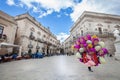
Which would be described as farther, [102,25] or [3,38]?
[102,25]

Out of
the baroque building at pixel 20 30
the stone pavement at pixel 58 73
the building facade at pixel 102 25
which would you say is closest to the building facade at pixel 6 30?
the baroque building at pixel 20 30

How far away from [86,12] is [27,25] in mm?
16652

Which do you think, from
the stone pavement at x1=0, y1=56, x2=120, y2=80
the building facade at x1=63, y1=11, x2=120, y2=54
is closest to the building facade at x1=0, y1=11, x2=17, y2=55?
the stone pavement at x1=0, y1=56, x2=120, y2=80

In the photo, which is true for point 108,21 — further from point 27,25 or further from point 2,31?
point 2,31

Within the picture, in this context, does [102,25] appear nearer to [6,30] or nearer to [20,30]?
[20,30]

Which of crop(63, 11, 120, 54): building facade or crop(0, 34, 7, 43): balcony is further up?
crop(63, 11, 120, 54): building facade

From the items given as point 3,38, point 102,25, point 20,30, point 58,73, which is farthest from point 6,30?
point 102,25

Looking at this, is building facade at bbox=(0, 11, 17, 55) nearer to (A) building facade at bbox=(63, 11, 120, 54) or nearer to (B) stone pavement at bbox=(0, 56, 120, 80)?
(B) stone pavement at bbox=(0, 56, 120, 80)

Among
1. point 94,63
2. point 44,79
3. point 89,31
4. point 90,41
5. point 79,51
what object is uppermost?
point 89,31

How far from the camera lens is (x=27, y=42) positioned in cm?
2027

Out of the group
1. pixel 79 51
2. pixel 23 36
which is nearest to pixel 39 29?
pixel 23 36

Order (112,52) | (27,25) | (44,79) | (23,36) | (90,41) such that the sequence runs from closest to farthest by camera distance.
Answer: (44,79)
(90,41)
(23,36)
(27,25)
(112,52)

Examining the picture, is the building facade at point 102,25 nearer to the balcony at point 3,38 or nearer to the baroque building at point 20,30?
the baroque building at point 20,30

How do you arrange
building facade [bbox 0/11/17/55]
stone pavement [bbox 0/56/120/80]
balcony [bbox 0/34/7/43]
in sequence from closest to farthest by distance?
stone pavement [bbox 0/56/120/80], balcony [bbox 0/34/7/43], building facade [bbox 0/11/17/55]
